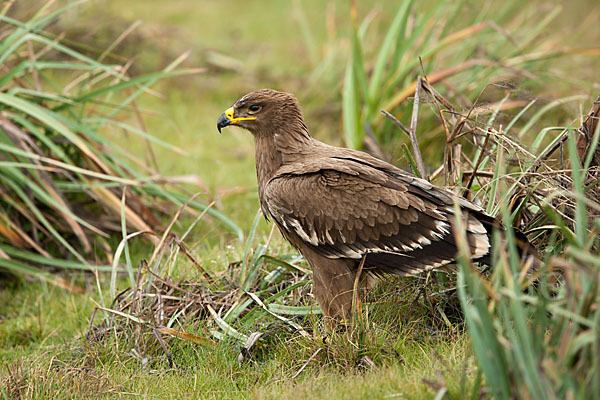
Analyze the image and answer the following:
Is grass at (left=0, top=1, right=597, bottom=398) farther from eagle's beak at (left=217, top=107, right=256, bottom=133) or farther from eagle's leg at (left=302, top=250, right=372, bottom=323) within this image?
eagle's beak at (left=217, top=107, right=256, bottom=133)

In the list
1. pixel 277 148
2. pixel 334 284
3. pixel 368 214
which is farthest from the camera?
pixel 277 148

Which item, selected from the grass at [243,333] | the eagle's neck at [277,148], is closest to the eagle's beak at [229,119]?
the eagle's neck at [277,148]

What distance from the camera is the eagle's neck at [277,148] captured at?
3.97 metres

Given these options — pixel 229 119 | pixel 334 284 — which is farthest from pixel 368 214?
pixel 229 119

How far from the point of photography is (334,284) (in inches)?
144

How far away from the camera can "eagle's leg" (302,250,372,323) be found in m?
3.63

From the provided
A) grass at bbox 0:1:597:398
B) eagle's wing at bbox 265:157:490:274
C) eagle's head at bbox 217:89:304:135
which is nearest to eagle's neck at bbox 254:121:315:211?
eagle's head at bbox 217:89:304:135

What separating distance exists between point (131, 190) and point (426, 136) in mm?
2530

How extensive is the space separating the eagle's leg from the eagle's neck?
0.57 metres

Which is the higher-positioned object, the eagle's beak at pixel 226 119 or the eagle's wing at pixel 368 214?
the eagle's beak at pixel 226 119

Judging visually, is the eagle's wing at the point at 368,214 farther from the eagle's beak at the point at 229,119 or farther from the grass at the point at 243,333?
the eagle's beak at the point at 229,119

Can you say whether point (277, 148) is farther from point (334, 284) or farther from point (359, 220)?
point (334, 284)

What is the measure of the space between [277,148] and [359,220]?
A: 745 millimetres

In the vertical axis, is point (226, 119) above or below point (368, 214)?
above
